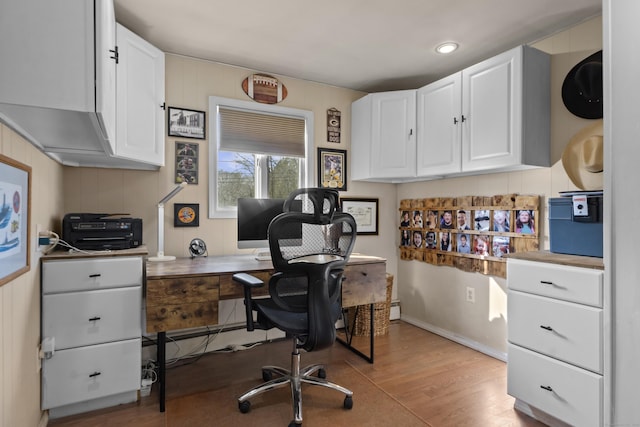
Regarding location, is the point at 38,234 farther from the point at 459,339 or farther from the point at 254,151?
the point at 459,339

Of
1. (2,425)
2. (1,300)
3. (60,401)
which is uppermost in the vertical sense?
(1,300)

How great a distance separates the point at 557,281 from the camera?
70.5 inches

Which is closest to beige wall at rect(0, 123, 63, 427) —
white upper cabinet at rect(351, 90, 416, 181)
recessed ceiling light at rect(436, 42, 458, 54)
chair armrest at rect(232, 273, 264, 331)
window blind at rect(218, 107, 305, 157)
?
chair armrest at rect(232, 273, 264, 331)

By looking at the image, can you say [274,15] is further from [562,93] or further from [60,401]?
[60,401]

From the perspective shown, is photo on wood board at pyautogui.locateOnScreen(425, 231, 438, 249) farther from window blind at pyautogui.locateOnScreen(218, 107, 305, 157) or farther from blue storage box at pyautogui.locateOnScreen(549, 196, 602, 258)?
window blind at pyautogui.locateOnScreen(218, 107, 305, 157)

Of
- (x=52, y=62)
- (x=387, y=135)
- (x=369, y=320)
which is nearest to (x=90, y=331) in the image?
(x=52, y=62)

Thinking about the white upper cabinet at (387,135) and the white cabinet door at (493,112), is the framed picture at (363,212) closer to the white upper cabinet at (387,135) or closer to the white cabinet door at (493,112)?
the white upper cabinet at (387,135)

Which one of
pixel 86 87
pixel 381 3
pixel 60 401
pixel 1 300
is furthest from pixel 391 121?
pixel 60 401

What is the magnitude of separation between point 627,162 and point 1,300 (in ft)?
8.16

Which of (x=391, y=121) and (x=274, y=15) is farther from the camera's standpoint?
(x=391, y=121)

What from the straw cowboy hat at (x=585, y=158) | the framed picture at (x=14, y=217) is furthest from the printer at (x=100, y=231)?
the straw cowboy hat at (x=585, y=158)

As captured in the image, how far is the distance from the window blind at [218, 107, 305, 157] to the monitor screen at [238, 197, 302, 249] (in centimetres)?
62

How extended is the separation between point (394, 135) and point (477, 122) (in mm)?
779

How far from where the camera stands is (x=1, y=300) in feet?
4.05
